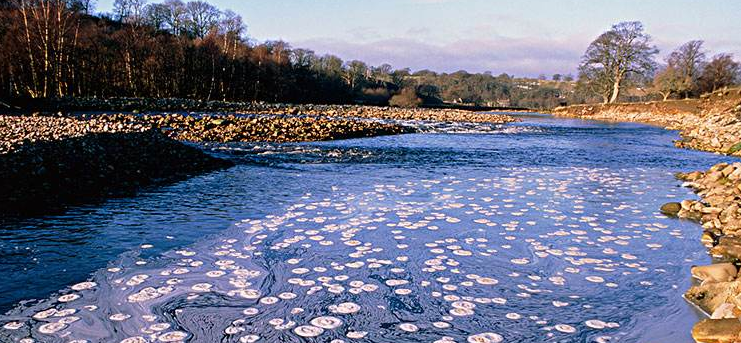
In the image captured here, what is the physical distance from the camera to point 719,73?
192 feet

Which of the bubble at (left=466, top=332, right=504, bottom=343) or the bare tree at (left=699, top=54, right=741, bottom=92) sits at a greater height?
the bare tree at (left=699, top=54, right=741, bottom=92)

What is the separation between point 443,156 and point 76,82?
40.0 meters

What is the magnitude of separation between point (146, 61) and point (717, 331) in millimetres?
52832

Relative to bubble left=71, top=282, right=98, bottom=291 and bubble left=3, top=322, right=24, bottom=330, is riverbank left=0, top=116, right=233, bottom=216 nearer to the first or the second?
bubble left=71, top=282, right=98, bottom=291

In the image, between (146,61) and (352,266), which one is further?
(146,61)

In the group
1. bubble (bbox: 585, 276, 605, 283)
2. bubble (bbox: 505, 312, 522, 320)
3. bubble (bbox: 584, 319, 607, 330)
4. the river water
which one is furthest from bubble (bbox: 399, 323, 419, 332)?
bubble (bbox: 585, 276, 605, 283)

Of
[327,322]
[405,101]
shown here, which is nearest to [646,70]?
[405,101]

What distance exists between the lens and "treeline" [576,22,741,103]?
5847 centimetres

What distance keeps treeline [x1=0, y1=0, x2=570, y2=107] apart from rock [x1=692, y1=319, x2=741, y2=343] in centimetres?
3388

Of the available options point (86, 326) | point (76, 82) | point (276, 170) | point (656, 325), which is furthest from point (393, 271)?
point (76, 82)

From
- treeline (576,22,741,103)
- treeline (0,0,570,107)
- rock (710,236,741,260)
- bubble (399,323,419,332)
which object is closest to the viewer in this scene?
bubble (399,323,419,332)

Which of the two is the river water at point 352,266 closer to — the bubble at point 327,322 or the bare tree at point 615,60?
the bubble at point 327,322

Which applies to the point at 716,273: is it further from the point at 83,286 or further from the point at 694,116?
the point at 694,116

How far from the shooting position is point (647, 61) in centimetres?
5791
